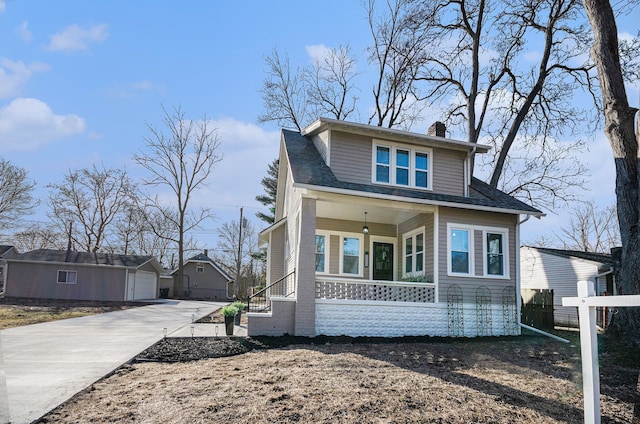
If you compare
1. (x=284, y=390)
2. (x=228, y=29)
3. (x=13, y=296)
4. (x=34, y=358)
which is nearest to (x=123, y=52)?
(x=228, y=29)

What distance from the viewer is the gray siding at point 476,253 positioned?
11.5 m

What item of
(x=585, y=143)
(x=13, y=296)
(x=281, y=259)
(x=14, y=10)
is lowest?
(x=13, y=296)

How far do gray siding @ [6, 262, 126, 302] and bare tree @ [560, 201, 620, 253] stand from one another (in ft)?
114

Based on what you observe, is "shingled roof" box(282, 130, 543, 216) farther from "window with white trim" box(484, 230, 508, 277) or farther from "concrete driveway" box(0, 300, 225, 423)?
"concrete driveway" box(0, 300, 225, 423)

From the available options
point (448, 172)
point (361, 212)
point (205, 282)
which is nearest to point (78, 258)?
point (205, 282)

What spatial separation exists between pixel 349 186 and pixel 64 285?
24360mm

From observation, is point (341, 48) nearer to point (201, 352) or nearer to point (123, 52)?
point (123, 52)

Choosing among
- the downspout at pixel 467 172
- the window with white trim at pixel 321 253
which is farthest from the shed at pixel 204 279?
the downspout at pixel 467 172

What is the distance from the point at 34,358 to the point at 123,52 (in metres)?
6.49

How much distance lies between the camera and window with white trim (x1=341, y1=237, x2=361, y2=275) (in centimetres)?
1356

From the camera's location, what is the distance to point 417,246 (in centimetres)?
1287

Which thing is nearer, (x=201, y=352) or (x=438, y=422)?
(x=438, y=422)

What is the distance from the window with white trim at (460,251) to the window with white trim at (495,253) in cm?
50

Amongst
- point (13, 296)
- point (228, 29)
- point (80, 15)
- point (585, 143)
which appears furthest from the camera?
point (13, 296)
